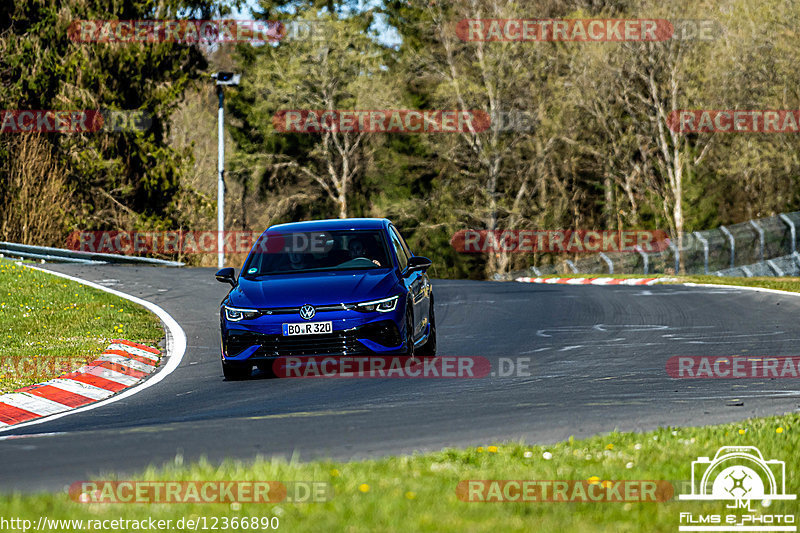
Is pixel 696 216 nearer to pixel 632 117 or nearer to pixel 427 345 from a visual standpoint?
pixel 632 117

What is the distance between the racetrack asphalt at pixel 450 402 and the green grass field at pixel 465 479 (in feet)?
1.44

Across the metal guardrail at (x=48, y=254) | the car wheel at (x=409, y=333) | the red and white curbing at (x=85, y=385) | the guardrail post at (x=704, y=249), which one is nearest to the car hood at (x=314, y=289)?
the car wheel at (x=409, y=333)

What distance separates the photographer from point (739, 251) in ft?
126

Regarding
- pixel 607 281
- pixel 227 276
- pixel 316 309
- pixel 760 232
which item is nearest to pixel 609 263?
pixel 760 232

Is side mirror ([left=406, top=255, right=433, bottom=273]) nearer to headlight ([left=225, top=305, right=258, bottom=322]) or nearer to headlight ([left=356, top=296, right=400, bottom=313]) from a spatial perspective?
headlight ([left=356, top=296, right=400, bottom=313])

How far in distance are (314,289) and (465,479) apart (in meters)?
5.95

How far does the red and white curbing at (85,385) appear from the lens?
1096cm

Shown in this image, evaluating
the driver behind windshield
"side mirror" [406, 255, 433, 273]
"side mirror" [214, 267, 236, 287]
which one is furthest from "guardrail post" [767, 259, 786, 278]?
"side mirror" [214, 267, 236, 287]

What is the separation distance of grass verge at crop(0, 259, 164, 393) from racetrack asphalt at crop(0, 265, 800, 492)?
979mm

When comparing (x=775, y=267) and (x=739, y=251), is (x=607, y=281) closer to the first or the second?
(x=739, y=251)

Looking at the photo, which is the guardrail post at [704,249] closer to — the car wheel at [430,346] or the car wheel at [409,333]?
the car wheel at [430,346]

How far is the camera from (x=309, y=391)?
36.8 feet

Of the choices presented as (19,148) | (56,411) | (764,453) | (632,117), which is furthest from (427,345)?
(632,117)

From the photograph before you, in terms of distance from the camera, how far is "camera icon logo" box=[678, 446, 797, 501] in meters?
6.04
